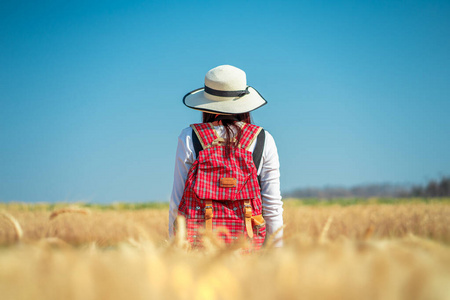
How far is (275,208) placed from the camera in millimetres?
2660

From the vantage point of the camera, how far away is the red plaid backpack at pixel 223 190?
241 centimetres

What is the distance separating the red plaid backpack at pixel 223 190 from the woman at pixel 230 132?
6cm

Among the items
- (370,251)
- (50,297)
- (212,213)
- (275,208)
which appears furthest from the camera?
(275,208)

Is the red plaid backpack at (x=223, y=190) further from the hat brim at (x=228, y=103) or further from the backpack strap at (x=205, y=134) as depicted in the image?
the hat brim at (x=228, y=103)

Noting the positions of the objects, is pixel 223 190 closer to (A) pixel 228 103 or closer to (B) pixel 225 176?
(B) pixel 225 176

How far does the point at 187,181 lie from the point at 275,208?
2.14ft

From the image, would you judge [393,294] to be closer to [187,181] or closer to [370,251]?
[370,251]

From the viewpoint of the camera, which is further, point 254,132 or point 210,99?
point 210,99

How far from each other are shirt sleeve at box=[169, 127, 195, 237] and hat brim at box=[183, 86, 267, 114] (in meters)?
0.23

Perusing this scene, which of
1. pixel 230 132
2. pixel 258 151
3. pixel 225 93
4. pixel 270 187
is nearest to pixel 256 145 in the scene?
pixel 258 151

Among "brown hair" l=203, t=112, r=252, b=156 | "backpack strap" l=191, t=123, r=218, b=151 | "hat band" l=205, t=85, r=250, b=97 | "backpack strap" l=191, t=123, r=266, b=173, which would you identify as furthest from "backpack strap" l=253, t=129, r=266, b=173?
"hat band" l=205, t=85, r=250, b=97

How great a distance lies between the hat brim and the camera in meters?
2.67

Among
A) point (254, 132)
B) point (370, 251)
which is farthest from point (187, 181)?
point (370, 251)

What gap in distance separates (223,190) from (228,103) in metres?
0.66
